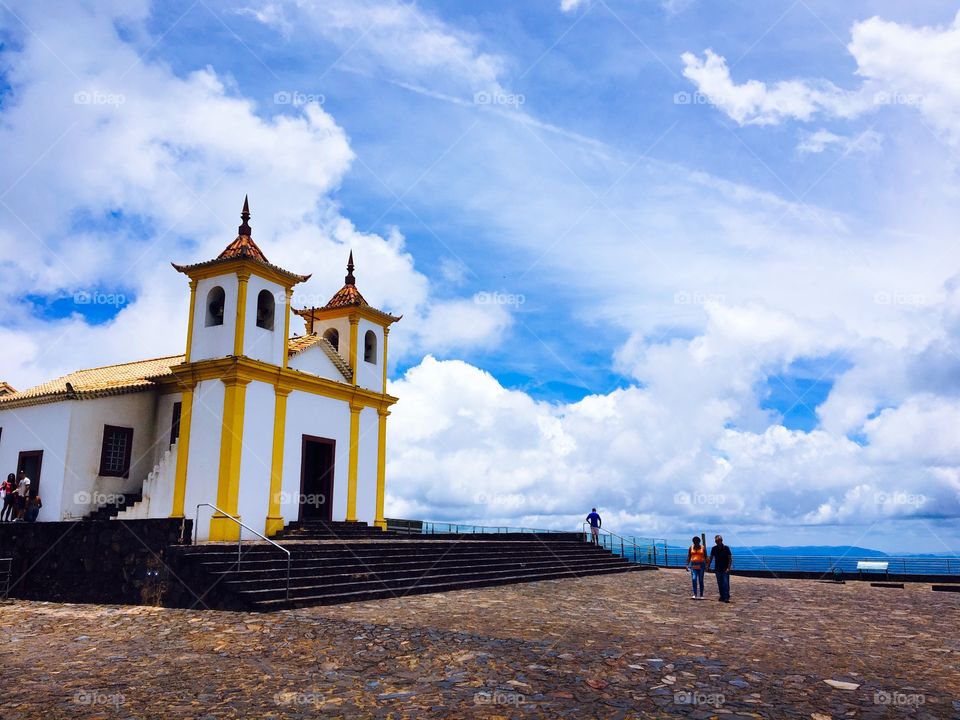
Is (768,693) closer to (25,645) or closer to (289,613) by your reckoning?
(289,613)

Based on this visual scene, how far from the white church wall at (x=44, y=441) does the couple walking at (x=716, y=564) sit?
15.6m

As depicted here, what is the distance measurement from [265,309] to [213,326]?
1.47 metres

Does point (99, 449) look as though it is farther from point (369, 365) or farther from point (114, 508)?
point (369, 365)

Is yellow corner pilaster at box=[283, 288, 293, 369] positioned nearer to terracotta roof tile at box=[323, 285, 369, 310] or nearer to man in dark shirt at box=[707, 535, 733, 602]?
terracotta roof tile at box=[323, 285, 369, 310]

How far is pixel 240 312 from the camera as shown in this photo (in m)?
18.6

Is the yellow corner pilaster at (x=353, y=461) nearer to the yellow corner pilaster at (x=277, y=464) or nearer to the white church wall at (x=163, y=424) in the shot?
the yellow corner pilaster at (x=277, y=464)

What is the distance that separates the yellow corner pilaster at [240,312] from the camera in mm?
18453

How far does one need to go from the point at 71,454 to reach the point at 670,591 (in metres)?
15.4

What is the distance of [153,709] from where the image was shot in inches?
245

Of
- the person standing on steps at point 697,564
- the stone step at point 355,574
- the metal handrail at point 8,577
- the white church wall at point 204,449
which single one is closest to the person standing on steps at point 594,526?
the stone step at point 355,574

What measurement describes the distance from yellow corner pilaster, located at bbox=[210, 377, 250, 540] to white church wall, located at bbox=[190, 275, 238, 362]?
3.79ft

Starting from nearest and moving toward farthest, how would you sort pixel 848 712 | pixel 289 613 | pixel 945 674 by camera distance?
pixel 848 712, pixel 945 674, pixel 289 613

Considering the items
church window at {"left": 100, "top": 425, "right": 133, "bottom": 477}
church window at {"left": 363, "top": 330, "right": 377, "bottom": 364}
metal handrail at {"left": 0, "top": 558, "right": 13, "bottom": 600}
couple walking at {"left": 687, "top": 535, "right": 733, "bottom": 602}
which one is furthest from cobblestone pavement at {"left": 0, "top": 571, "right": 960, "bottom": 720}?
church window at {"left": 363, "top": 330, "right": 377, "bottom": 364}

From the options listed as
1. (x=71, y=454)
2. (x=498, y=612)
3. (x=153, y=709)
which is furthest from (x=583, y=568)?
(x=153, y=709)
